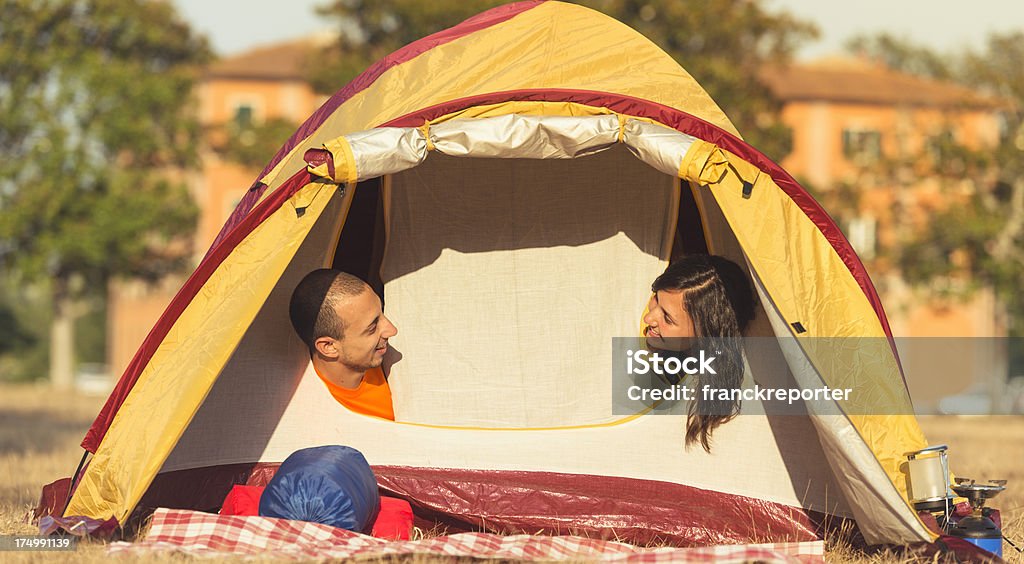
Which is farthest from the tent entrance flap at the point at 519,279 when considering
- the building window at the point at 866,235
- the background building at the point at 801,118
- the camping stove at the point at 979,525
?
the background building at the point at 801,118

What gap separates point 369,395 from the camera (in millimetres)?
4715

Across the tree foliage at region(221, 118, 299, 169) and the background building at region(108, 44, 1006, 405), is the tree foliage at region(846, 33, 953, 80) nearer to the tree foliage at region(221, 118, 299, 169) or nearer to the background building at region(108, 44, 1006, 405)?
the background building at region(108, 44, 1006, 405)

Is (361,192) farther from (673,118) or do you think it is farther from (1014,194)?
(1014,194)

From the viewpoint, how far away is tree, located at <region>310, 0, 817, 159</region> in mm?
19484

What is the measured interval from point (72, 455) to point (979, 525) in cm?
522

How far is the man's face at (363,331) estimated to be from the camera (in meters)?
4.50

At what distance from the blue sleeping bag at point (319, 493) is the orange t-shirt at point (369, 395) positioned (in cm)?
74

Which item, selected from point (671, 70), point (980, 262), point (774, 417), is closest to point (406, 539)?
point (774, 417)

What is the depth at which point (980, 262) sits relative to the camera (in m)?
18.4

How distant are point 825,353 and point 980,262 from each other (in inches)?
629

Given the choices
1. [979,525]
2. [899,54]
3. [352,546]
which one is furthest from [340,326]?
[899,54]

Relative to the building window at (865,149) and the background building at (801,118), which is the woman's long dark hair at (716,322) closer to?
the building window at (865,149)

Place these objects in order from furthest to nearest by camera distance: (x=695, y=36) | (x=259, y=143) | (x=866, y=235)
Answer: (x=866, y=235), (x=259, y=143), (x=695, y=36)

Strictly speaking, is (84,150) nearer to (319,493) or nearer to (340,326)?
(340,326)
